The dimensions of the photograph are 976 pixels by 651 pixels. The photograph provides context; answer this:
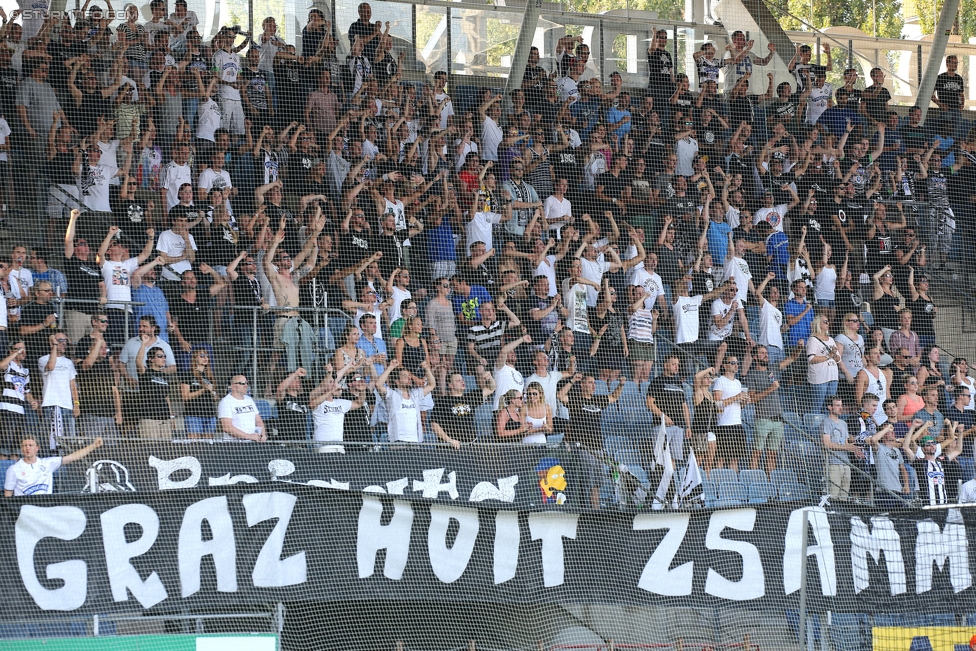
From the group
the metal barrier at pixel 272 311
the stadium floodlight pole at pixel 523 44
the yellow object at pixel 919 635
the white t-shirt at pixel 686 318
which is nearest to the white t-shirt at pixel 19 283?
the metal barrier at pixel 272 311

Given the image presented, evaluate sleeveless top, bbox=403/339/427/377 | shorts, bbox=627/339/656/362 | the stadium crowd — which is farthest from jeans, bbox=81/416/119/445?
shorts, bbox=627/339/656/362

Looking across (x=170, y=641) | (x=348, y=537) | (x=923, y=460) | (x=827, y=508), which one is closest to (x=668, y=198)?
(x=923, y=460)

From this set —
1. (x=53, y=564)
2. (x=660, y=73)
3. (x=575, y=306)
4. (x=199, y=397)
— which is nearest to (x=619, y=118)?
(x=660, y=73)

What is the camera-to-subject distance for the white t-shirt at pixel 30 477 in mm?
8445

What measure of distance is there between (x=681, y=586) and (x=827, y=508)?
112 cm

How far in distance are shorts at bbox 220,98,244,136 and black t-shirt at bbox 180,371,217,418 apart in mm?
3052

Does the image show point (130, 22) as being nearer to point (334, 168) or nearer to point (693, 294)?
point (334, 168)

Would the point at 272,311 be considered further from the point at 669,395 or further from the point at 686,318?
the point at 686,318

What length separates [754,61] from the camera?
14.6 m

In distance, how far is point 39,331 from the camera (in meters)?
9.65

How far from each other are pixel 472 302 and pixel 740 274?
2.89m

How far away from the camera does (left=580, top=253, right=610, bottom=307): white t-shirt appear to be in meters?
11.8

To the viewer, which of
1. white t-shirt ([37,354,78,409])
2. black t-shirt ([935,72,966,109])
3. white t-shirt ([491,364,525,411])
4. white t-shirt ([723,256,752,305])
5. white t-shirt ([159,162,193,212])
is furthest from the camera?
black t-shirt ([935,72,966,109])

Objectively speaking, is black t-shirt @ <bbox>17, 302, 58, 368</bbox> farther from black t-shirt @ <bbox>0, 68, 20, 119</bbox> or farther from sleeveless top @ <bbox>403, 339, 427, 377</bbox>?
sleeveless top @ <bbox>403, 339, 427, 377</bbox>
